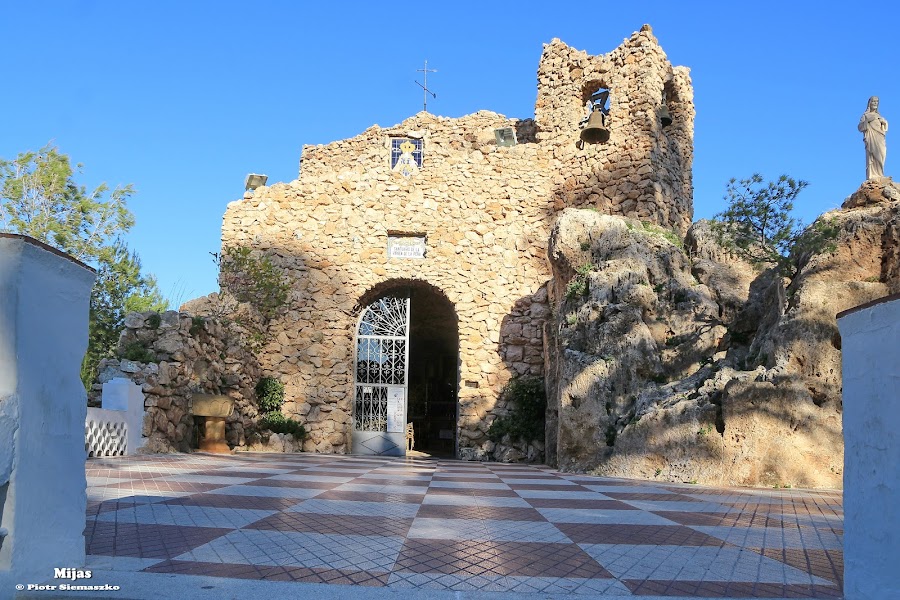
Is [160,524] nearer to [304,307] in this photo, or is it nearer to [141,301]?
[304,307]

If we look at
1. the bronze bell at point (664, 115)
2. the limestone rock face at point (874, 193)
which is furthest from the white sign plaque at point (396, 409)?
the limestone rock face at point (874, 193)

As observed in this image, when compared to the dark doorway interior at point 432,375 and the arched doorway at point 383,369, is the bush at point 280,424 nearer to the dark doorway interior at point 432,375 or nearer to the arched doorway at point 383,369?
the arched doorway at point 383,369

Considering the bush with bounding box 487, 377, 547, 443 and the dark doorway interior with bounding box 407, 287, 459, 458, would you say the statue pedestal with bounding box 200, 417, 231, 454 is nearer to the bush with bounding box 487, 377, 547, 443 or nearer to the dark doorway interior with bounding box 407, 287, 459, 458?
the bush with bounding box 487, 377, 547, 443

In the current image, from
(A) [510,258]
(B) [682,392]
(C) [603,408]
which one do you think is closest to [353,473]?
(C) [603,408]

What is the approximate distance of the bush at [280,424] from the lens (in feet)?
45.2

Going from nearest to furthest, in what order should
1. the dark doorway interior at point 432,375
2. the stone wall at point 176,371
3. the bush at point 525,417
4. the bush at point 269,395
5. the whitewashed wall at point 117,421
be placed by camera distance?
the whitewashed wall at point 117,421
the stone wall at point 176,371
the bush at point 525,417
the bush at point 269,395
the dark doorway interior at point 432,375

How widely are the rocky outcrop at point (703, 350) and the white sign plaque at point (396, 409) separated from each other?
4094 mm

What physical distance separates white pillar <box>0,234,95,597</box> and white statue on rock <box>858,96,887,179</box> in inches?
405

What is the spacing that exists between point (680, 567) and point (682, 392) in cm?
582

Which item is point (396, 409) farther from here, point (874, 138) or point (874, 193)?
point (874, 138)

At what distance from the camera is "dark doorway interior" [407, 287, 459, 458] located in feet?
67.3

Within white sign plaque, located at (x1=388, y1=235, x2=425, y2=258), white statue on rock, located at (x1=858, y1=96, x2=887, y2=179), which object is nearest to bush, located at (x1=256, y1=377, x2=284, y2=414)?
white sign plaque, located at (x1=388, y1=235, x2=425, y2=258)

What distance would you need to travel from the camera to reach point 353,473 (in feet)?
25.4

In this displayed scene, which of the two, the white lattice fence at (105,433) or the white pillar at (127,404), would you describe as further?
the white pillar at (127,404)
